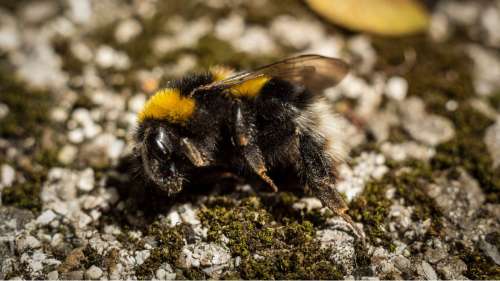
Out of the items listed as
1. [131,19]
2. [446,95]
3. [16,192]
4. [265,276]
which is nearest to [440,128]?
[446,95]

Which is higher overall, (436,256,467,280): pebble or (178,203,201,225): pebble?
(178,203,201,225): pebble

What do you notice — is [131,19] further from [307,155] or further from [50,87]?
[307,155]

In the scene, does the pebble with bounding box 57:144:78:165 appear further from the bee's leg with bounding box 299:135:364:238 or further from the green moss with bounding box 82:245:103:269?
the bee's leg with bounding box 299:135:364:238

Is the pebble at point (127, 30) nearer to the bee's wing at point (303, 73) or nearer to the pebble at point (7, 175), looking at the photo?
the pebble at point (7, 175)

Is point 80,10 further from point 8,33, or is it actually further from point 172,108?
point 172,108

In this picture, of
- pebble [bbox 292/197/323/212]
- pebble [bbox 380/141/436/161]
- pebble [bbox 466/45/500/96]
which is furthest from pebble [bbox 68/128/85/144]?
pebble [bbox 466/45/500/96]

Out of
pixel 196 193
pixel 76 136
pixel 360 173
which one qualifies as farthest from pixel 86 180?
pixel 360 173
